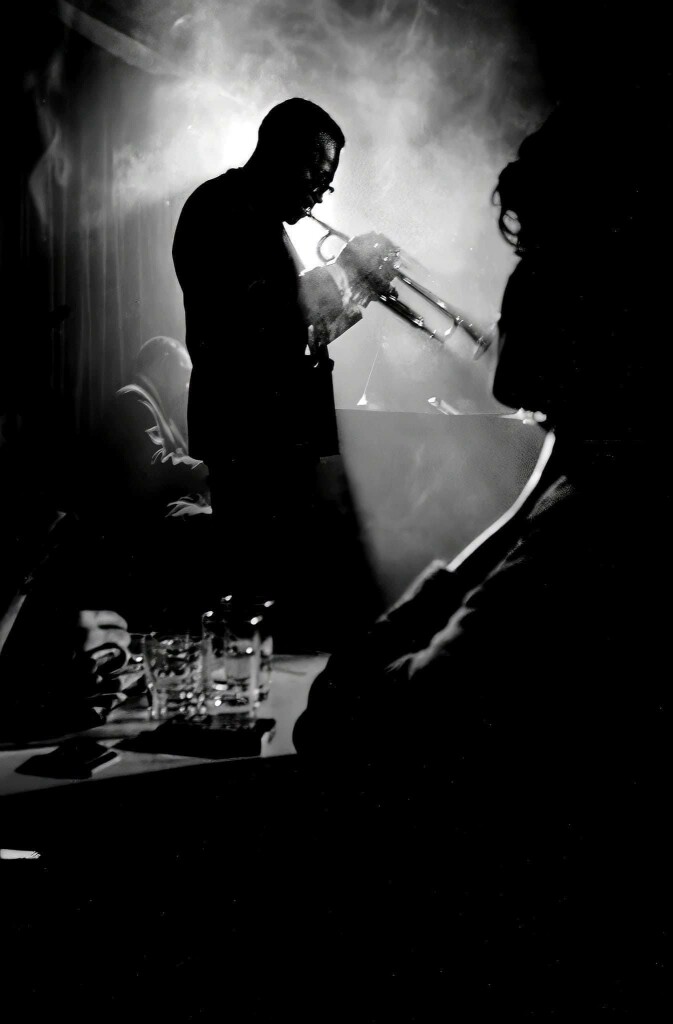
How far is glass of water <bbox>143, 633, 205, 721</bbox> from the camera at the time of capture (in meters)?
1.31

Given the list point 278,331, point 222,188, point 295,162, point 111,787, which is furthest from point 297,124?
point 111,787

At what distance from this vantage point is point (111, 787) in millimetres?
1062

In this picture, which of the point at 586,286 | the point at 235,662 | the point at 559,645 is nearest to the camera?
the point at 559,645

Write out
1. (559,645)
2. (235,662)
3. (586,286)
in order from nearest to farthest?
(559,645), (586,286), (235,662)

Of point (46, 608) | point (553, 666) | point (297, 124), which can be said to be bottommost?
point (553, 666)

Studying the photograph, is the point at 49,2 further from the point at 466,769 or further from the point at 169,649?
the point at 466,769

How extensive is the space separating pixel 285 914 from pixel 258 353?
1.07 m

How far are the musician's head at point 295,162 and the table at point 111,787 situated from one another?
3.48 ft

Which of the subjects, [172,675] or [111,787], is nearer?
[111,787]

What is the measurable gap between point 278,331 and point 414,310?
0.93ft

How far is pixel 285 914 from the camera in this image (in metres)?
1.23

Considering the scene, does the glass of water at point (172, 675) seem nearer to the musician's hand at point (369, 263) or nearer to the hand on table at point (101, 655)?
the hand on table at point (101, 655)

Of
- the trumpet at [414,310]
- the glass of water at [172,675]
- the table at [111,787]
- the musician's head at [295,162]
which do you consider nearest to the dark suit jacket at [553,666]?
the table at [111,787]

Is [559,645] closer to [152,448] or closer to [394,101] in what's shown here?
[152,448]
